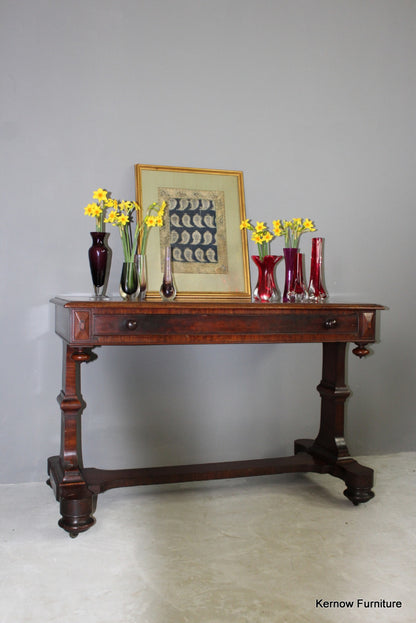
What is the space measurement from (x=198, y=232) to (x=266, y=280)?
1.21ft

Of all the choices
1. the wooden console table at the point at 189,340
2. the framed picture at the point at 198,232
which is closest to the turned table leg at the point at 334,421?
the wooden console table at the point at 189,340

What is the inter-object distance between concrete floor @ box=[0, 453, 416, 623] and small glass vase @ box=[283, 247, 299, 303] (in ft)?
2.61

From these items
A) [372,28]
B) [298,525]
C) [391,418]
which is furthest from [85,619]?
[372,28]

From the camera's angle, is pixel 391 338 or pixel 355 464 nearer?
pixel 355 464

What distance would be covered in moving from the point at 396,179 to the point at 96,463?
198 cm

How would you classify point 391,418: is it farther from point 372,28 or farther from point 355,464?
point 372,28

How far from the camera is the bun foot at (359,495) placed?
7.22 ft

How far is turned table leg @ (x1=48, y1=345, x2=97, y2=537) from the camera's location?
1.91 metres

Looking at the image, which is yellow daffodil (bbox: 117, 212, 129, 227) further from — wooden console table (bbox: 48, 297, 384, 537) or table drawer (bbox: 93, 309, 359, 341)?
table drawer (bbox: 93, 309, 359, 341)

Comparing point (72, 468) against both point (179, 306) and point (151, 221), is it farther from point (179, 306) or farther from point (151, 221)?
point (151, 221)

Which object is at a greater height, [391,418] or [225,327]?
[225,327]

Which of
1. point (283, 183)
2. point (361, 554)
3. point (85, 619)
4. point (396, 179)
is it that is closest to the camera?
point (85, 619)

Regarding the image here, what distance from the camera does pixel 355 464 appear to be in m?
2.32

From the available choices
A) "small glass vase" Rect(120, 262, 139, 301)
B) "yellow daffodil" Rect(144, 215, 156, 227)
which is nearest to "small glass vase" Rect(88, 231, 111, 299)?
"small glass vase" Rect(120, 262, 139, 301)
